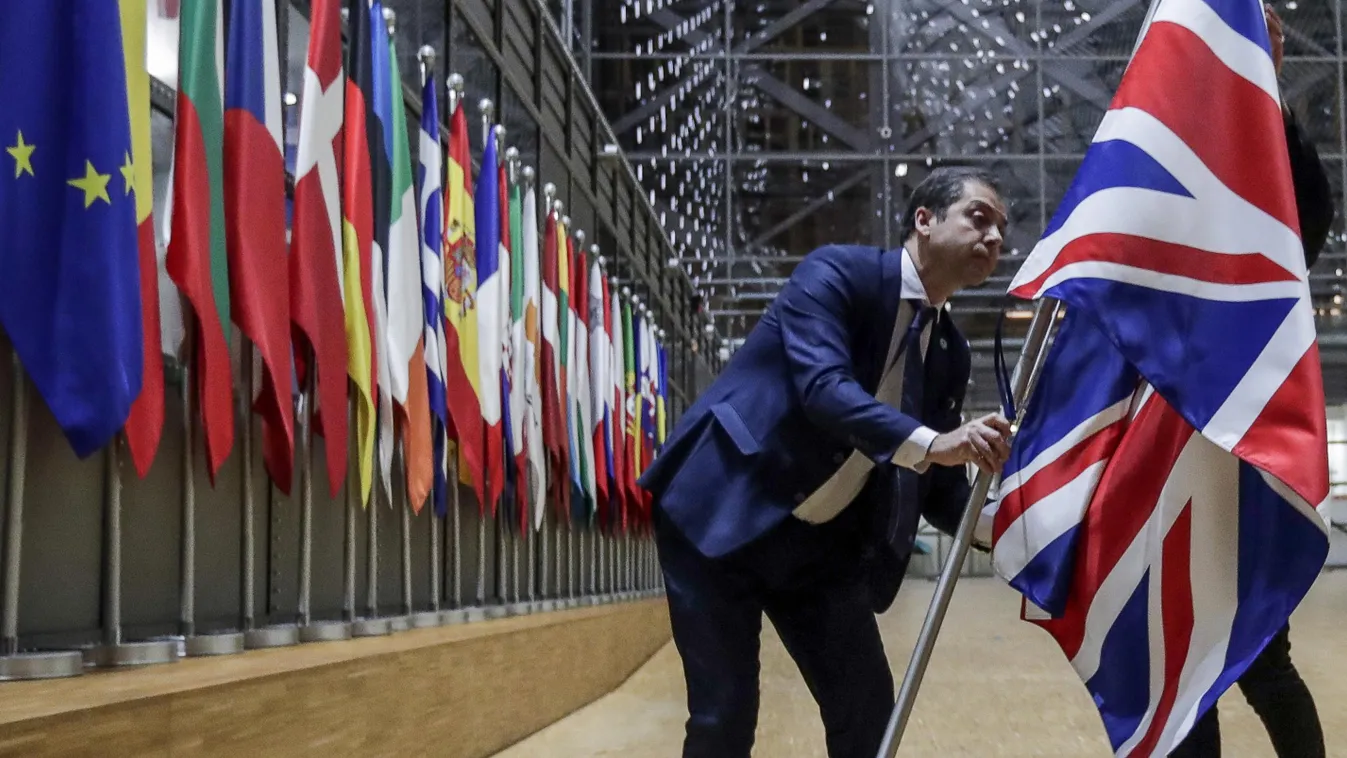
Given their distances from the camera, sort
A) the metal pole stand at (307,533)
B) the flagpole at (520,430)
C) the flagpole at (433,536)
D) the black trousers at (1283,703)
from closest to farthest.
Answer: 1. the black trousers at (1283,703)
2. the metal pole stand at (307,533)
3. the flagpole at (433,536)
4. the flagpole at (520,430)

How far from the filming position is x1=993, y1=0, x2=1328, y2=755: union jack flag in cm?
226

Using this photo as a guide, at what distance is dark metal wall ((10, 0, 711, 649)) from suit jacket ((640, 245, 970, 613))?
1.15m

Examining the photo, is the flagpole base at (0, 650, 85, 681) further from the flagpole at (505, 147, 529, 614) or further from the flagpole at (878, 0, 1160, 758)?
the flagpole at (505, 147, 529, 614)

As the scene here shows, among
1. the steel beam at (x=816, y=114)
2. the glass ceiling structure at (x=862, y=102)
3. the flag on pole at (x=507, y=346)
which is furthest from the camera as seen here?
the steel beam at (x=816, y=114)

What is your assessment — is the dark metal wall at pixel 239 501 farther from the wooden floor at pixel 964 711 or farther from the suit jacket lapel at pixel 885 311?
the suit jacket lapel at pixel 885 311

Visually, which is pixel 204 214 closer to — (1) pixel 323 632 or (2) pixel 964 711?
(1) pixel 323 632

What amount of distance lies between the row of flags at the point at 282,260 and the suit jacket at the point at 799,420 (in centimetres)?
99

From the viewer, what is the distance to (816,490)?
2516mm

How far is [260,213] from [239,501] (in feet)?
2.86

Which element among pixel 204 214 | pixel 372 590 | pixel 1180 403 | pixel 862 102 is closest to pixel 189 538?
pixel 204 214

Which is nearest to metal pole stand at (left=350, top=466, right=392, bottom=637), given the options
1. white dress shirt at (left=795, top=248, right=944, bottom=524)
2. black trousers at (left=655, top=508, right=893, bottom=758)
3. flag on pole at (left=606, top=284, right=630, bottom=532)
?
black trousers at (left=655, top=508, right=893, bottom=758)

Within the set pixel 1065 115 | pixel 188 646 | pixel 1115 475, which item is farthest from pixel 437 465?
pixel 1065 115

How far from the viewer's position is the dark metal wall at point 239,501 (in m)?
3.11

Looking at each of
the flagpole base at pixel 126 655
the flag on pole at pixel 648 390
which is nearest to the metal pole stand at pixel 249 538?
the flagpole base at pixel 126 655
